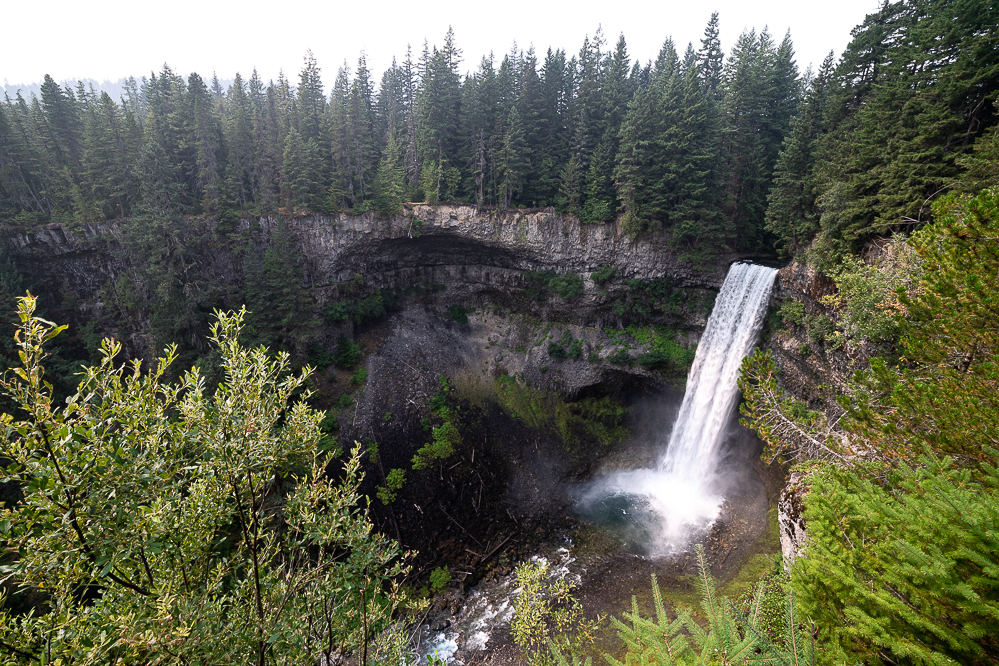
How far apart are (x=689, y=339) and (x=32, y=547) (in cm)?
3435

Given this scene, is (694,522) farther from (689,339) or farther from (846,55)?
(846,55)

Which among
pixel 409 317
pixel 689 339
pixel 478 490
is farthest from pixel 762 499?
pixel 409 317

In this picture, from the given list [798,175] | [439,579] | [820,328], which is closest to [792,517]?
[820,328]

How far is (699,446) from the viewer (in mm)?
25828

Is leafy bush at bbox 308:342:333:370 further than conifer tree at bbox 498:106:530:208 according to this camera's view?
No

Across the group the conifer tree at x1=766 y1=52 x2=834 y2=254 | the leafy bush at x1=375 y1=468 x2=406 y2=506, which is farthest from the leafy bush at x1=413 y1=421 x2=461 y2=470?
the conifer tree at x1=766 y1=52 x2=834 y2=254

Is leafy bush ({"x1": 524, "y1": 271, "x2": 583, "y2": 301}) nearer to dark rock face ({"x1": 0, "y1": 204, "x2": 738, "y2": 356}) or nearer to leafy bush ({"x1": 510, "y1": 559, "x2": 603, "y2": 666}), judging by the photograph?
dark rock face ({"x1": 0, "y1": 204, "x2": 738, "y2": 356})

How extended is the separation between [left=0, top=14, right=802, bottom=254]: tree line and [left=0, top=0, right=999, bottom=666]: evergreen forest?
1.13 ft

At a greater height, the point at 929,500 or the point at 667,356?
the point at 929,500

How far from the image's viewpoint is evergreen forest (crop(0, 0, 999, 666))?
4605 mm

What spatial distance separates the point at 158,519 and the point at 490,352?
105 ft

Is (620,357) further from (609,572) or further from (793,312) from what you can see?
(609,572)

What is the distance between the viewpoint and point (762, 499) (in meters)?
22.0

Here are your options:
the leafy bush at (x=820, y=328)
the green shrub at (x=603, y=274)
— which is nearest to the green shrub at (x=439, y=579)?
the leafy bush at (x=820, y=328)
